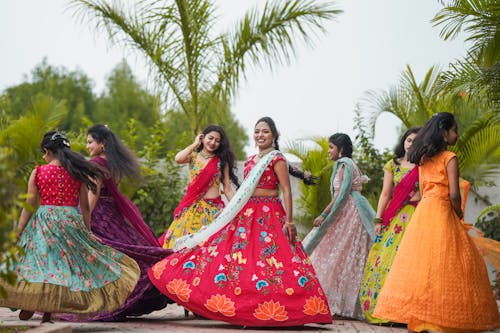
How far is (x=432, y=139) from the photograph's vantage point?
7391mm

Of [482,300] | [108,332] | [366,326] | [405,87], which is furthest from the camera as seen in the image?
[405,87]

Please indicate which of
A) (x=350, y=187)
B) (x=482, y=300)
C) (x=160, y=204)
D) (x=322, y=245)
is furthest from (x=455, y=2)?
(x=160, y=204)

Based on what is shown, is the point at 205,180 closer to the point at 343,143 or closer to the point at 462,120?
the point at 343,143

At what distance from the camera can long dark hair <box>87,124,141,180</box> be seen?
9.11 meters

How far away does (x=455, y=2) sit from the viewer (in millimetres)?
9539

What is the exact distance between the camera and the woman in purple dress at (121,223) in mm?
8867

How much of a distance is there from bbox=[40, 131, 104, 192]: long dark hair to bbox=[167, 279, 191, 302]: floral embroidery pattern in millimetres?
1155

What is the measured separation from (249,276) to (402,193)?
76.7 inches

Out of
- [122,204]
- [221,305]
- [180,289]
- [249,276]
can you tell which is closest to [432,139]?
[249,276]

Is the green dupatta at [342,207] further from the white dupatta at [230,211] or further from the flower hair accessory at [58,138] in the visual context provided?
the flower hair accessory at [58,138]

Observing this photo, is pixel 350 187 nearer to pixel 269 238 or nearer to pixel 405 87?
pixel 269 238

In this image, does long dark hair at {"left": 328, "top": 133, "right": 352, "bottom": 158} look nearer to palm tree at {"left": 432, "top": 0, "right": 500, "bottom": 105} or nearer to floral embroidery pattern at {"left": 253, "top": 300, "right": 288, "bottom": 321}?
palm tree at {"left": 432, "top": 0, "right": 500, "bottom": 105}

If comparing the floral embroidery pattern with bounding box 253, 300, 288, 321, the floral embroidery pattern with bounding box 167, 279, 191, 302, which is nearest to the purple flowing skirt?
the floral embroidery pattern with bounding box 167, 279, 191, 302

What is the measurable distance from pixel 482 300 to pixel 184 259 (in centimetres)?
276
